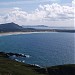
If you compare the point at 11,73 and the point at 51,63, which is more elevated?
the point at 11,73

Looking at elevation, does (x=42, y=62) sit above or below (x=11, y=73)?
below

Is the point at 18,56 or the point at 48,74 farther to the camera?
the point at 18,56

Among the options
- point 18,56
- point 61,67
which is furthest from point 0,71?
point 18,56

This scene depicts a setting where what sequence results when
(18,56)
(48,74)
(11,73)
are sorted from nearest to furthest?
(11,73), (48,74), (18,56)

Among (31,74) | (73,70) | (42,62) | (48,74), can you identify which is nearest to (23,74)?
(31,74)

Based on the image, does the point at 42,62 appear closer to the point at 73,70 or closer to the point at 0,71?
the point at 73,70

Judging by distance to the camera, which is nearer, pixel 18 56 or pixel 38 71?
pixel 38 71

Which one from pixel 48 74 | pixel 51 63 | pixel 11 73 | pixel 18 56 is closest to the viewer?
pixel 11 73

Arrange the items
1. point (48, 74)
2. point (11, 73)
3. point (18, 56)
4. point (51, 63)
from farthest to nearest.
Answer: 1. point (18, 56)
2. point (51, 63)
3. point (48, 74)
4. point (11, 73)

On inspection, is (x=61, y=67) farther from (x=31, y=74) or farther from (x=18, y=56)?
(x=18, y=56)
